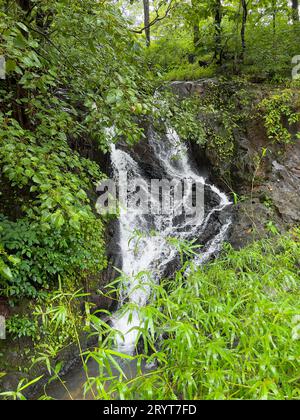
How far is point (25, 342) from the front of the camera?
361cm

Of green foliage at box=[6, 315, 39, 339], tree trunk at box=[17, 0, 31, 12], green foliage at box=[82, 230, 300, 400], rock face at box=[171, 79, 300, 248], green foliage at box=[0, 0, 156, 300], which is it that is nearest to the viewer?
green foliage at box=[82, 230, 300, 400]

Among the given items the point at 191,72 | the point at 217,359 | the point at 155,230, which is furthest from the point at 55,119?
the point at 191,72

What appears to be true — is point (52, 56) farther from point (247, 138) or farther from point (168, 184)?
point (247, 138)

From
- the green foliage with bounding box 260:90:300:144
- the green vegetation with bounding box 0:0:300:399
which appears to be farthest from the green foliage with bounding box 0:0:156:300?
the green foliage with bounding box 260:90:300:144

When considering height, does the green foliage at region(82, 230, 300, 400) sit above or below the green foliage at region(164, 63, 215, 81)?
below

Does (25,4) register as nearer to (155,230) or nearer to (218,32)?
(155,230)

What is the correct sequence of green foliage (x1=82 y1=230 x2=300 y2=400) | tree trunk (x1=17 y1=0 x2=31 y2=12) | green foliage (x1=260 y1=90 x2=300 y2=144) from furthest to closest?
green foliage (x1=260 y1=90 x2=300 y2=144), tree trunk (x1=17 y1=0 x2=31 y2=12), green foliage (x1=82 y1=230 x2=300 y2=400)

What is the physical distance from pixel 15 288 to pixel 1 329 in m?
0.51

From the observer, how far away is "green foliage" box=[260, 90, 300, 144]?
712 centimetres

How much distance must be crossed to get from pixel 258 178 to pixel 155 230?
286 centimetres

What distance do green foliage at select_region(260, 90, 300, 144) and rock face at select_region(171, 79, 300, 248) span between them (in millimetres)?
161

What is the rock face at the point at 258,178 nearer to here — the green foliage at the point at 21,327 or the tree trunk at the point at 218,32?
the tree trunk at the point at 218,32

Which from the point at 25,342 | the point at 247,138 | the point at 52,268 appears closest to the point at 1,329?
the point at 25,342

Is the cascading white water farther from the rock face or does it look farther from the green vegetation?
the green vegetation
